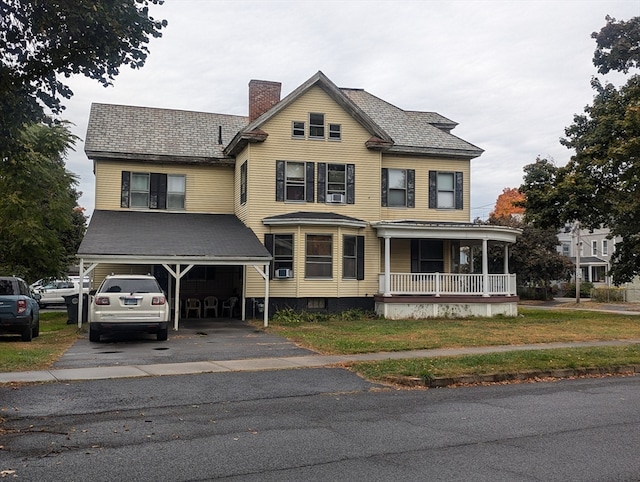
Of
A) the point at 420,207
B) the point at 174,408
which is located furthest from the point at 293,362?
the point at 420,207

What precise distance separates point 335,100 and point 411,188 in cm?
498

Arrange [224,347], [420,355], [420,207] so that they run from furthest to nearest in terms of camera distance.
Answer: [420,207] → [224,347] → [420,355]

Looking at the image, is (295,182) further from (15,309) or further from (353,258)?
(15,309)

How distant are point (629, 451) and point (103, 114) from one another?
2614 cm

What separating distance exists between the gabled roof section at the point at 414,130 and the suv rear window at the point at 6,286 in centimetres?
1562

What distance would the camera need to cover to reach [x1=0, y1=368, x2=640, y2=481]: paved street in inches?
238

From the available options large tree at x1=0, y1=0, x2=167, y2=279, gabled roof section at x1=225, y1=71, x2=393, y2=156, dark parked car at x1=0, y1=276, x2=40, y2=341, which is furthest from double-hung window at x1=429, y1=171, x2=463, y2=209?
large tree at x1=0, y1=0, x2=167, y2=279

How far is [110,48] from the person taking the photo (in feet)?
27.9

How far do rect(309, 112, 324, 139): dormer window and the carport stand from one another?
4.67 meters

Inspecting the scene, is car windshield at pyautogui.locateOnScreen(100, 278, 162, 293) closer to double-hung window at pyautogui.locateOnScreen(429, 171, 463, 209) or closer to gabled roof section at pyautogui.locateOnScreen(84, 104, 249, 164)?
gabled roof section at pyautogui.locateOnScreen(84, 104, 249, 164)

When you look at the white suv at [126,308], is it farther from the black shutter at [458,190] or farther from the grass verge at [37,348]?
the black shutter at [458,190]

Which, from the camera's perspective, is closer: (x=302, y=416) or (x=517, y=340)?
(x=302, y=416)

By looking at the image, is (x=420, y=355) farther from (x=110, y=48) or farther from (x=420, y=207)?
(x=420, y=207)

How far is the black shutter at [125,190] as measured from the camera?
85.7 ft
